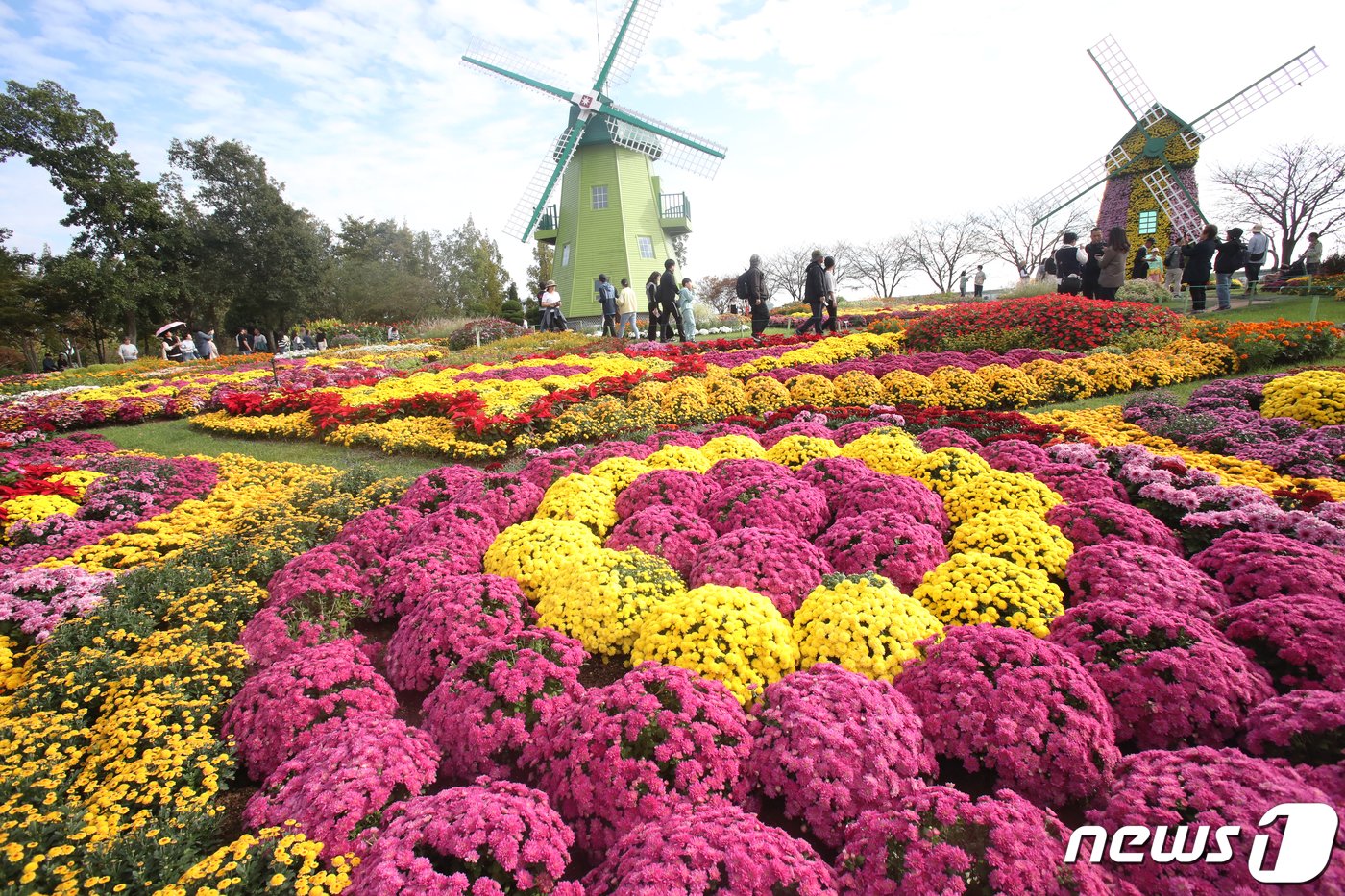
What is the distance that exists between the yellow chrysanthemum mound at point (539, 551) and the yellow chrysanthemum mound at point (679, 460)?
1562mm

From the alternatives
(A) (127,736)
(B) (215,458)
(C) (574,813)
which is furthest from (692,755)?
(B) (215,458)

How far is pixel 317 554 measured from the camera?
4934 mm

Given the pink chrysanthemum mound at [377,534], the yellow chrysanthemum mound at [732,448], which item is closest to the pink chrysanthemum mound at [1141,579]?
the yellow chrysanthemum mound at [732,448]

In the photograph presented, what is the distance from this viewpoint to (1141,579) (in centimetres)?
371

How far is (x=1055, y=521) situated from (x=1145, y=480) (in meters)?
1.41

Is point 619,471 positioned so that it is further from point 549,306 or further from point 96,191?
point 96,191

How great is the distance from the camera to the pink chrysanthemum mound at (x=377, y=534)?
17.4ft

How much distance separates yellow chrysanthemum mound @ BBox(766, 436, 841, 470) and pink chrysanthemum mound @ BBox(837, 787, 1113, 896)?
4.33 m

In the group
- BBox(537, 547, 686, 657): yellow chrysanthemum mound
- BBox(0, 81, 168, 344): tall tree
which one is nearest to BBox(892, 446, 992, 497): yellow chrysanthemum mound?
BBox(537, 547, 686, 657): yellow chrysanthemum mound

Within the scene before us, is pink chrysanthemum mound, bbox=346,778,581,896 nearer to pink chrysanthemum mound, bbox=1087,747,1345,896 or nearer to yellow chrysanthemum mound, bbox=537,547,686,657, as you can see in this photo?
yellow chrysanthemum mound, bbox=537,547,686,657

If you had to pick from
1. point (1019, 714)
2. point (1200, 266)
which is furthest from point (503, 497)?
point (1200, 266)

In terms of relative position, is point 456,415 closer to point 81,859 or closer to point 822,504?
point 822,504

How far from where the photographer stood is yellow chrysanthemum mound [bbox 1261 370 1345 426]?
7.06 metres

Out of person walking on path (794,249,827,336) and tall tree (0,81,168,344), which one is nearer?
person walking on path (794,249,827,336)
